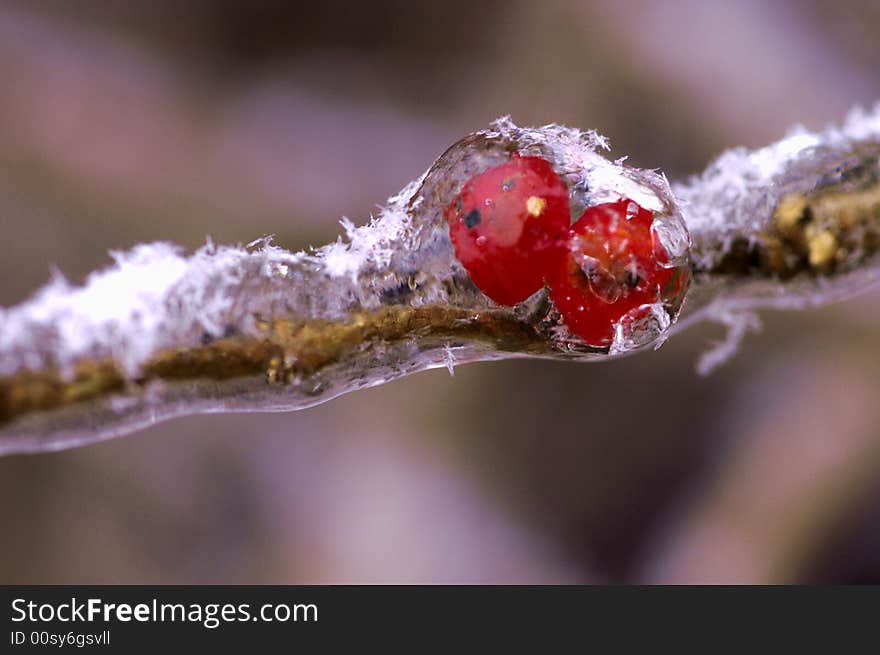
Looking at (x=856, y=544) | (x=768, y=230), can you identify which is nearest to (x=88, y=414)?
(x=768, y=230)

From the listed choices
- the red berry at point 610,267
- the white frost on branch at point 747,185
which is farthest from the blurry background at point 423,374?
the red berry at point 610,267

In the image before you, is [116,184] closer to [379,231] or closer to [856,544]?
[379,231]

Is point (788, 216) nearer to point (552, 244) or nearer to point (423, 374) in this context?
point (552, 244)

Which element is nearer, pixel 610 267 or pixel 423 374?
pixel 610 267

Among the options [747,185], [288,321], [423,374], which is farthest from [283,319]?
[423,374]

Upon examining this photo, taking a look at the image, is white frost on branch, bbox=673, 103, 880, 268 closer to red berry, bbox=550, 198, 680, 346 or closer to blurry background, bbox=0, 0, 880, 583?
red berry, bbox=550, 198, 680, 346

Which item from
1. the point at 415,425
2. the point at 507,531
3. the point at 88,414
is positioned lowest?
the point at 88,414
